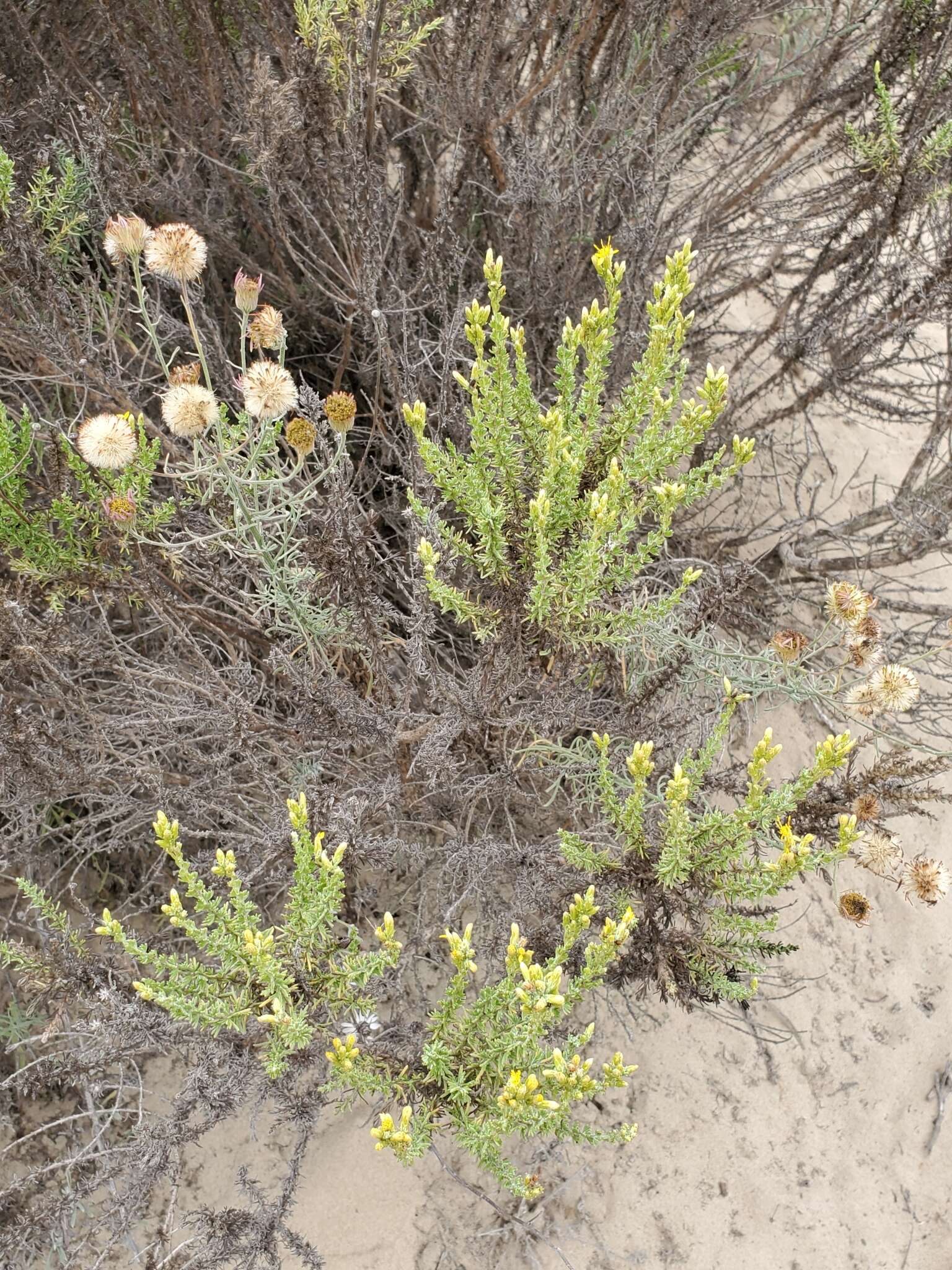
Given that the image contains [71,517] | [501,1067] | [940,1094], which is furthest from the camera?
[940,1094]

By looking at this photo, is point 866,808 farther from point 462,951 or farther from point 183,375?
point 183,375

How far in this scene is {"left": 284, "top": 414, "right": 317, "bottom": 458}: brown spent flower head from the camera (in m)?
2.04

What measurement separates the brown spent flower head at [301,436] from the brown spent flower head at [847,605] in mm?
1181

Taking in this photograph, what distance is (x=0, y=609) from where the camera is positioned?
225 centimetres

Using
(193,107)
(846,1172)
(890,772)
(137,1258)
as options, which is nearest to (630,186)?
(193,107)

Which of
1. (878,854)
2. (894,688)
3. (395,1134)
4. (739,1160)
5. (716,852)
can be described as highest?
(894,688)

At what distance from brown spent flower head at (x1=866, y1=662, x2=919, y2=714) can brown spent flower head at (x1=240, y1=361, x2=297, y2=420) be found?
139 centimetres

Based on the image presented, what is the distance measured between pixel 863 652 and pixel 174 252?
166cm

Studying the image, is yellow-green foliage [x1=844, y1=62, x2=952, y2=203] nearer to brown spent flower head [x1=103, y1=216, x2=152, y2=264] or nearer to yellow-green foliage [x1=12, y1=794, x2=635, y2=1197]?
brown spent flower head [x1=103, y1=216, x2=152, y2=264]

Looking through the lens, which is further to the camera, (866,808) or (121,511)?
(866,808)

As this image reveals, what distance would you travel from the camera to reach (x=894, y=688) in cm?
219

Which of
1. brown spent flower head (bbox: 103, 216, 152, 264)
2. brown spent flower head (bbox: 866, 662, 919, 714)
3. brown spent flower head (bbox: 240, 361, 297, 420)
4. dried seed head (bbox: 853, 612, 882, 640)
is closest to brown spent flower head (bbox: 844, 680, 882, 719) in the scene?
brown spent flower head (bbox: 866, 662, 919, 714)

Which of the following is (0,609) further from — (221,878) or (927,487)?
(927,487)

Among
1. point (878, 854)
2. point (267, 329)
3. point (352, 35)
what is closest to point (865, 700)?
point (878, 854)
